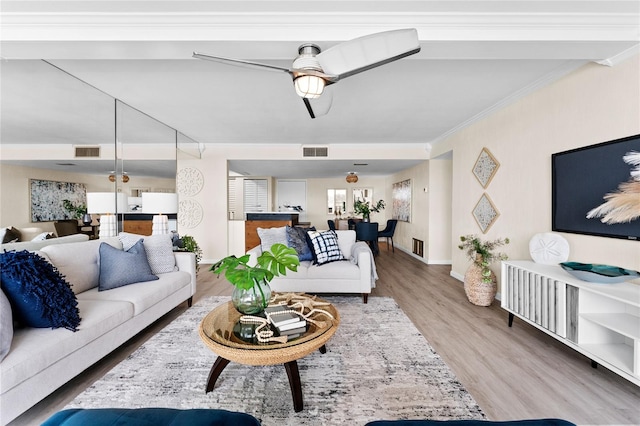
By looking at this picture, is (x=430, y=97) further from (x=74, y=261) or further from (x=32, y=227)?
(x=32, y=227)

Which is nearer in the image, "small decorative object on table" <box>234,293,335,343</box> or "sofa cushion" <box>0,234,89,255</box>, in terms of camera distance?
"small decorative object on table" <box>234,293,335,343</box>

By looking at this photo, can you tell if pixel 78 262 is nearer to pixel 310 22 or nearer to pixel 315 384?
pixel 315 384

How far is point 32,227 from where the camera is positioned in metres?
2.53

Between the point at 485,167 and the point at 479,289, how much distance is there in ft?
5.36

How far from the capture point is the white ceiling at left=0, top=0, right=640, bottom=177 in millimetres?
1891

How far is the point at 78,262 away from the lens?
238 centimetres

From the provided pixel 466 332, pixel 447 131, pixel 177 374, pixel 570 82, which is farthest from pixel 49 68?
pixel 447 131

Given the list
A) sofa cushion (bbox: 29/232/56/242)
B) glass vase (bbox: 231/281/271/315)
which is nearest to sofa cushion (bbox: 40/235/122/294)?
sofa cushion (bbox: 29/232/56/242)

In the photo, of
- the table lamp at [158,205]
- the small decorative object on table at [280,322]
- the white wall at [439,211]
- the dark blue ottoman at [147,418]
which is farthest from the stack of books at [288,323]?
the white wall at [439,211]

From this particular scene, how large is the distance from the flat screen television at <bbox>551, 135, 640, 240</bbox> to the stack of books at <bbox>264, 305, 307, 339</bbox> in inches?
96.4

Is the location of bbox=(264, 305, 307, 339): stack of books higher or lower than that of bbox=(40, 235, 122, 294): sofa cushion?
lower

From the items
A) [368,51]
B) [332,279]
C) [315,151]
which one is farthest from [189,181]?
[368,51]

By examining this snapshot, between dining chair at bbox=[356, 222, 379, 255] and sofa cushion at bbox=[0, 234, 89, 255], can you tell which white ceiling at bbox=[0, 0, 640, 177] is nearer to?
sofa cushion at bbox=[0, 234, 89, 255]

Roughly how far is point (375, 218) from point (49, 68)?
8713mm
